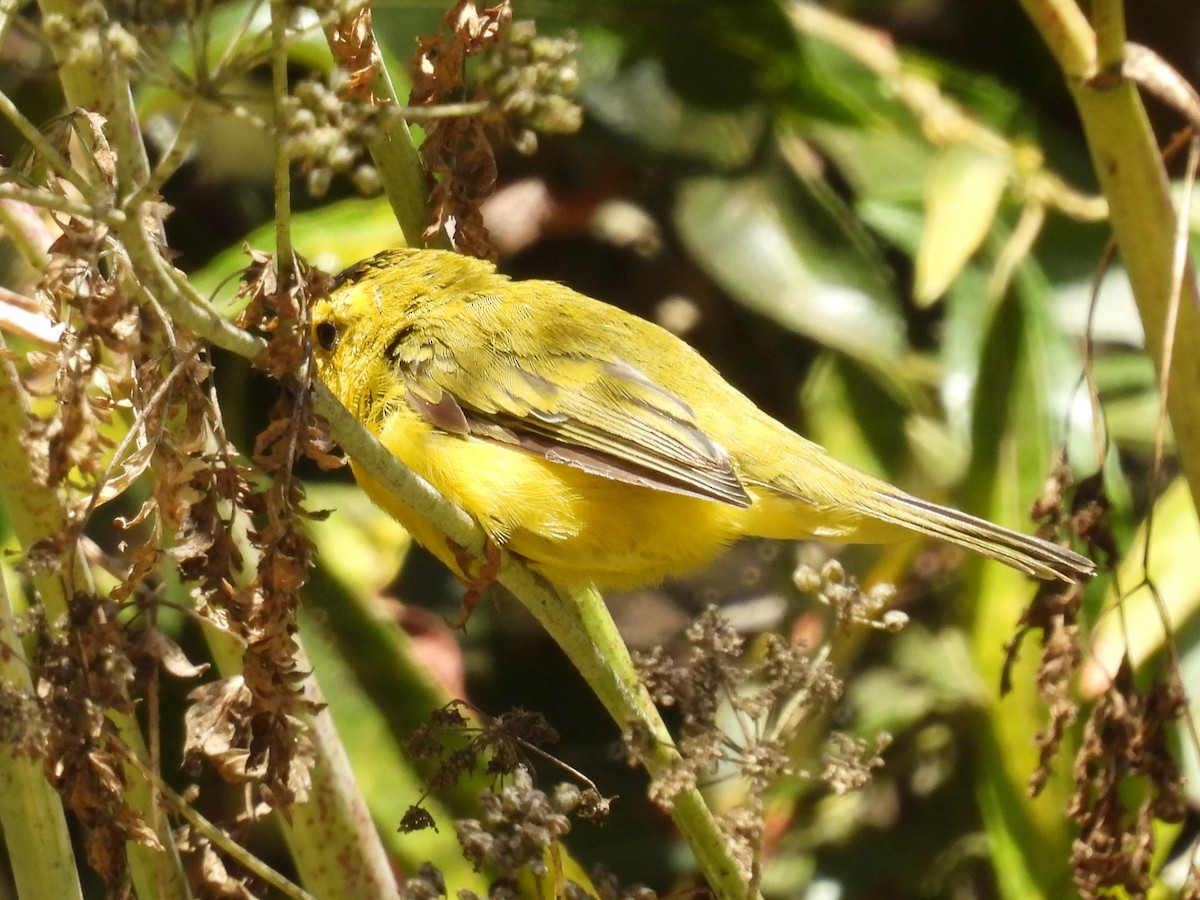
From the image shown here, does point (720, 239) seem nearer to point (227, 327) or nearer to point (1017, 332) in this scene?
point (1017, 332)

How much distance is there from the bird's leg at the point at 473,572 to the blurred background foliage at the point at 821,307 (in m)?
0.48

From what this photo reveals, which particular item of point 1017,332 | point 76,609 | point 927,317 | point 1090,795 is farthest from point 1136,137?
point 927,317

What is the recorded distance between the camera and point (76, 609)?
1.35m

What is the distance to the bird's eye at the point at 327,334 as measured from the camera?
2365mm

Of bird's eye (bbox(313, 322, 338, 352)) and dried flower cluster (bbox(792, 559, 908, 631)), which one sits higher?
bird's eye (bbox(313, 322, 338, 352))

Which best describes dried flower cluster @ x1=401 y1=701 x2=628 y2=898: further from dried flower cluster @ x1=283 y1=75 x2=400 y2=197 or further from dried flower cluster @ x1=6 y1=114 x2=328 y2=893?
dried flower cluster @ x1=283 y1=75 x2=400 y2=197

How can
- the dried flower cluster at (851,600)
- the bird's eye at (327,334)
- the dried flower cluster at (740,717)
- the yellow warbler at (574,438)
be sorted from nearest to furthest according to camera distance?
the dried flower cluster at (740,717) < the dried flower cluster at (851,600) < the yellow warbler at (574,438) < the bird's eye at (327,334)

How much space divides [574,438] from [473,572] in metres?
0.26

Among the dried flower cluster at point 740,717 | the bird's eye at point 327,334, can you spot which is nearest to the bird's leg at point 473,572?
the dried flower cluster at point 740,717

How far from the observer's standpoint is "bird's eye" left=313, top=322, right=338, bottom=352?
237 cm

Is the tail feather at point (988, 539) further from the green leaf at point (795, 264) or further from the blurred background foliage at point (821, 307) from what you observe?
the green leaf at point (795, 264)

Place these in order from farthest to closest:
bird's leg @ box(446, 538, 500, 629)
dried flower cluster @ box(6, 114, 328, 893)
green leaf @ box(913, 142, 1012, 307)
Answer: green leaf @ box(913, 142, 1012, 307) → bird's leg @ box(446, 538, 500, 629) → dried flower cluster @ box(6, 114, 328, 893)

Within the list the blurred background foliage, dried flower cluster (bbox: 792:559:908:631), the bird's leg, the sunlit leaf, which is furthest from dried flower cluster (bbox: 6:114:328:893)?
the sunlit leaf

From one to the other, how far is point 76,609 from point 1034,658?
6.06ft
